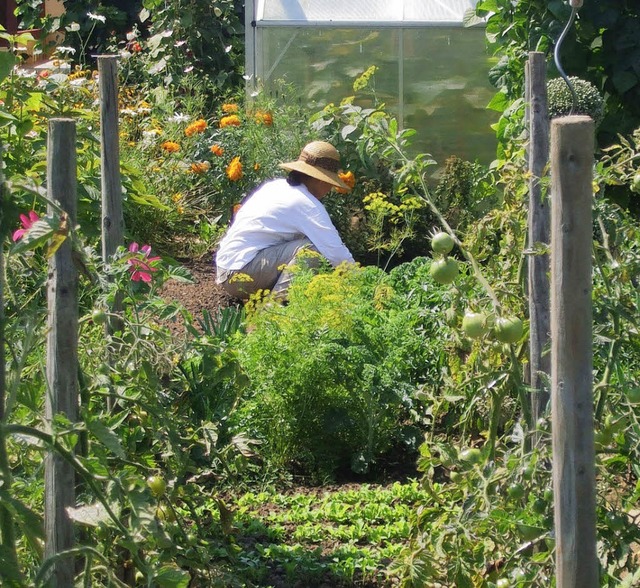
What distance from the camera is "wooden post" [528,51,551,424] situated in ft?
8.47

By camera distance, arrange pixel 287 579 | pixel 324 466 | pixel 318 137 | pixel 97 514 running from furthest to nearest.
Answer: pixel 318 137, pixel 324 466, pixel 287 579, pixel 97 514

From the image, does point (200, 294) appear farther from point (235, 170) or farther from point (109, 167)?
point (109, 167)

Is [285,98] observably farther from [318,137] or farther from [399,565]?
[399,565]

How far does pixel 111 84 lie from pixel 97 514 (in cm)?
154

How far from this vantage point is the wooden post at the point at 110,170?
3.10 metres

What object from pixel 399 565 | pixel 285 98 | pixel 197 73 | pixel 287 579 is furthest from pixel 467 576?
pixel 197 73

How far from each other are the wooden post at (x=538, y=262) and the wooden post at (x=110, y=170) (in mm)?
1261

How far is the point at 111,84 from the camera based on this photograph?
10.4ft

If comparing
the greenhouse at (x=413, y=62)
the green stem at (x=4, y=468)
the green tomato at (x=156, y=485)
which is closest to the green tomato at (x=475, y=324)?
the green tomato at (x=156, y=485)

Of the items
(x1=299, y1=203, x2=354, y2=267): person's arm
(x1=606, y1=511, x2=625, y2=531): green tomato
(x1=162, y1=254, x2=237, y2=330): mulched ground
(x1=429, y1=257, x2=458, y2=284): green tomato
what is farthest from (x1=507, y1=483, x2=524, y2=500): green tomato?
(x1=162, y1=254, x2=237, y2=330): mulched ground

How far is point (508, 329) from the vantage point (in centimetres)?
237

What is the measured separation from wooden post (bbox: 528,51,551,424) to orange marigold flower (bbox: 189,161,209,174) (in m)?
4.67

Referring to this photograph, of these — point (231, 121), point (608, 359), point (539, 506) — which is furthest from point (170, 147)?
point (539, 506)

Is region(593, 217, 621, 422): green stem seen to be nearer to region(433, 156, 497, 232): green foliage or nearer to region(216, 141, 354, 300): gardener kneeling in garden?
region(216, 141, 354, 300): gardener kneeling in garden
